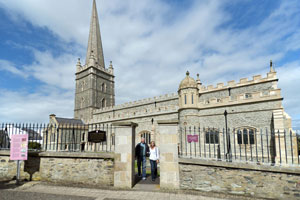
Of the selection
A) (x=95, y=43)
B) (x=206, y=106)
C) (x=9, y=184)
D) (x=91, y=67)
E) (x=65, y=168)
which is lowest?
(x=9, y=184)

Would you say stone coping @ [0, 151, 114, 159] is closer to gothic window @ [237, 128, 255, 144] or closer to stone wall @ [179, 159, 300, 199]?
stone wall @ [179, 159, 300, 199]

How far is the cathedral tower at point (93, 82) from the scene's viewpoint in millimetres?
39625

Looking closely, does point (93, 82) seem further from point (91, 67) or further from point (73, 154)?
point (73, 154)

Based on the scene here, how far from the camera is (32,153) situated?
7547mm

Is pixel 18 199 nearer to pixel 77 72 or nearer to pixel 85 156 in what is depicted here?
pixel 85 156

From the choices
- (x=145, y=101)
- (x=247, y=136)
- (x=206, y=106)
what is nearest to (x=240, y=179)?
(x=247, y=136)

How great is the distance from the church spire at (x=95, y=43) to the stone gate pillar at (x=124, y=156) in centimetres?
3922

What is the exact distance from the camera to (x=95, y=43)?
44.7m

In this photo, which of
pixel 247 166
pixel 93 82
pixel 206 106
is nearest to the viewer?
pixel 247 166

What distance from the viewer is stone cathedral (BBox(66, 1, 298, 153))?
13.6 meters

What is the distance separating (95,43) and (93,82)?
39.0 ft

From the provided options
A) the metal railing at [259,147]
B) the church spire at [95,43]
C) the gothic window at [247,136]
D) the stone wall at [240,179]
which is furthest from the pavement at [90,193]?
the church spire at [95,43]

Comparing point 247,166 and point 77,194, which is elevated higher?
point 247,166

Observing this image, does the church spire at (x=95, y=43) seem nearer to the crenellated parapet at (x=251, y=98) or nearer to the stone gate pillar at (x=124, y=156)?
the crenellated parapet at (x=251, y=98)
